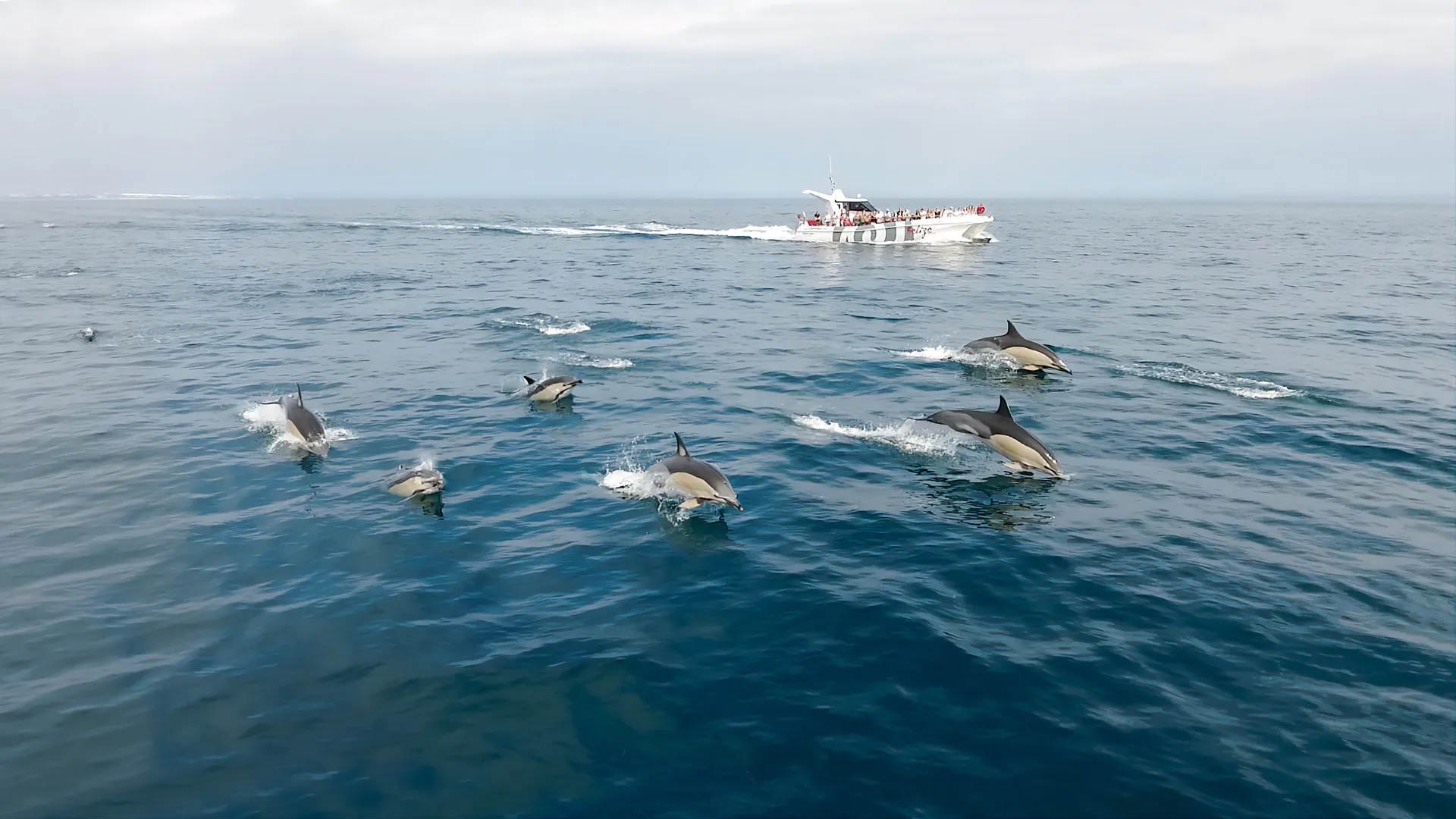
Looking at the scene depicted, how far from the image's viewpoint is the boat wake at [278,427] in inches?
741

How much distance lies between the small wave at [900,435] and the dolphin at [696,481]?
5.78 m

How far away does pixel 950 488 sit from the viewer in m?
16.4

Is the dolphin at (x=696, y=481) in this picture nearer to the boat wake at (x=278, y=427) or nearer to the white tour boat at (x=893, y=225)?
the boat wake at (x=278, y=427)

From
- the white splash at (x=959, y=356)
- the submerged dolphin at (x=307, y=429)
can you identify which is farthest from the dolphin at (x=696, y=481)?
the white splash at (x=959, y=356)

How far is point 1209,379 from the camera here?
25328 millimetres

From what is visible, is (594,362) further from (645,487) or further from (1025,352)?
(1025,352)

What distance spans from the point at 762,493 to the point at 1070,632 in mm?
6792

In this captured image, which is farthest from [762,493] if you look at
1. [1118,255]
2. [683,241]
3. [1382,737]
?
[683,241]

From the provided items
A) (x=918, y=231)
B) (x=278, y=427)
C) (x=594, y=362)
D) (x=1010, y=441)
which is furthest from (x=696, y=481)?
(x=918, y=231)

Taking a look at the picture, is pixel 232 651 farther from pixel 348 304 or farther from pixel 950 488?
pixel 348 304

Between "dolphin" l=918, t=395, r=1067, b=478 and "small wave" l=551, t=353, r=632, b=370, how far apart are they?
45.0 ft

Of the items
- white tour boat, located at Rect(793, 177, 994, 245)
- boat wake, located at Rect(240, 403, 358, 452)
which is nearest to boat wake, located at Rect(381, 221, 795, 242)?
white tour boat, located at Rect(793, 177, 994, 245)

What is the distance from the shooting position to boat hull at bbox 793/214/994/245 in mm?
79562

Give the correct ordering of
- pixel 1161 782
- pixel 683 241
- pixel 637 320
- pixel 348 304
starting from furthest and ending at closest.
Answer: pixel 683 241
pixel 348 304
pixel 637 320
pixel 1161 782
